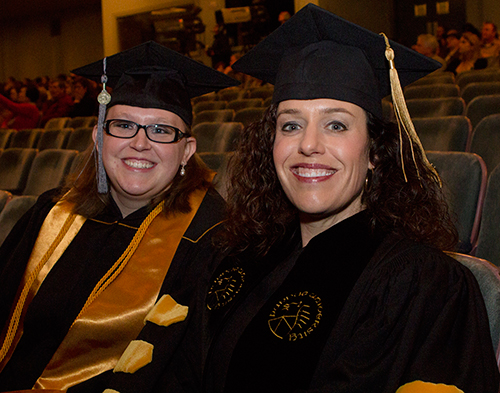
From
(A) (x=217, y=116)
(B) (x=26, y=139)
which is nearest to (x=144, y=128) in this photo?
(A) (x=217, y=116)

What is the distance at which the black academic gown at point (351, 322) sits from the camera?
1.07 meters

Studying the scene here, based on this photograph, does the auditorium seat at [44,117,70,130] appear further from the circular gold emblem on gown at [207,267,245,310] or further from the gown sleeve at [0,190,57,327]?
the circular gold emblem on gown at [207,267,245,310]

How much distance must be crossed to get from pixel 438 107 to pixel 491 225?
8.80 feet

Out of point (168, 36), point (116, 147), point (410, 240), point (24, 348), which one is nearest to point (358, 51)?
point (410, 240)

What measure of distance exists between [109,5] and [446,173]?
14340mm

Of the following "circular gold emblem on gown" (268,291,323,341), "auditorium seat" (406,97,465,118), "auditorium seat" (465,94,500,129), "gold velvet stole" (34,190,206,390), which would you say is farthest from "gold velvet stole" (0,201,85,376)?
"auditorium seat" (406,97,465,118)

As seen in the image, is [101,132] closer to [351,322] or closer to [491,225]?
[351,322]

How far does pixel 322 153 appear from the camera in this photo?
4.25ft

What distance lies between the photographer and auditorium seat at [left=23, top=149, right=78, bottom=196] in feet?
12.3

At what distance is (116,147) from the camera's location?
1.89m

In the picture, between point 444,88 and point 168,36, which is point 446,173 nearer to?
point 444,88

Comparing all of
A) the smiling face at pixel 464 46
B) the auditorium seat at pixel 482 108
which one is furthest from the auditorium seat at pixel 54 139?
the smiling face at pixel 464 46

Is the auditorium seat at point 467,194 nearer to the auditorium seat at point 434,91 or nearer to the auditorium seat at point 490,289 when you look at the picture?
the auditorium seat at point 490,289

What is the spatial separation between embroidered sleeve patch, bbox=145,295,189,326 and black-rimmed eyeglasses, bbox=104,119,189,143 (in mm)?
615
